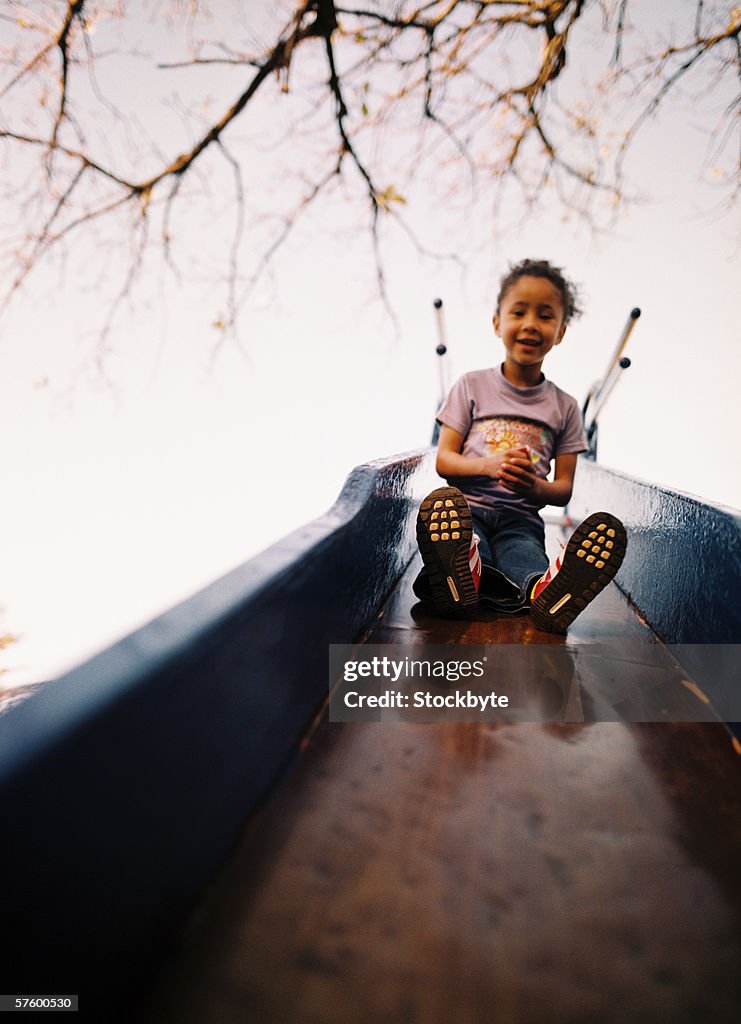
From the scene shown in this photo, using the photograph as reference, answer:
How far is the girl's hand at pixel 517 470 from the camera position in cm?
155

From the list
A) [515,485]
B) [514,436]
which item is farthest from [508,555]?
[514,436]

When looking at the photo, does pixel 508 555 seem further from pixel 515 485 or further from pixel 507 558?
pixel 515 485

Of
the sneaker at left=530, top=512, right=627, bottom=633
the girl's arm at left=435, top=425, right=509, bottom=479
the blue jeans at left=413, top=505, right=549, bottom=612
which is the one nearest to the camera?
the sneaker at left=530, top=512, right=627, bottom=633

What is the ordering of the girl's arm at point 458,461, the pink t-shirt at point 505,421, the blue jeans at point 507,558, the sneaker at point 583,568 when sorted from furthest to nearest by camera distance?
the pink t-shirt at point 505,421 < the girl's arm at point 458,461 < the blue jeans at point 507,558 < the sneaker at point 583,568

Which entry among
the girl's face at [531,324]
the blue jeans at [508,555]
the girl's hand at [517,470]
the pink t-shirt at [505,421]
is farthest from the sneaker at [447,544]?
the girl's face at [531,324]

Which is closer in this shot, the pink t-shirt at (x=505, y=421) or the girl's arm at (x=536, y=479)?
the girl's arm at (x=536, y=479)

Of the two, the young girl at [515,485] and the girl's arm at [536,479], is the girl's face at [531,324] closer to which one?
the young girl at [515,485]

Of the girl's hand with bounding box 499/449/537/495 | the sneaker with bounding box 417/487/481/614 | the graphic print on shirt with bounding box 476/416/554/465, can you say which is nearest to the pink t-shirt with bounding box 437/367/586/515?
the graphic print on shirt with bounding box 476/416/554/465

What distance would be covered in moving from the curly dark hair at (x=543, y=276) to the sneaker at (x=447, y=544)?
3.55 feet

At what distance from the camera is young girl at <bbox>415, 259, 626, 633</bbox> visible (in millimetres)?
1234

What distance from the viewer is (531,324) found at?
75.2 inches

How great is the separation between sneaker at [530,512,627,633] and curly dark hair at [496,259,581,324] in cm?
108

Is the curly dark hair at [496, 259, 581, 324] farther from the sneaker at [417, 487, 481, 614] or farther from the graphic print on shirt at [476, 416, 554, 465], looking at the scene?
the sneaker at [417, 487, 481, 614]

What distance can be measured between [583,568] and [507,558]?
16.9 inches
